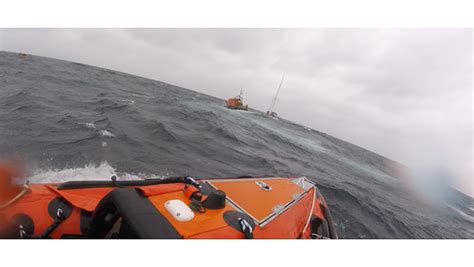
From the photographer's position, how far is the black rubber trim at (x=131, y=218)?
171 centimetres

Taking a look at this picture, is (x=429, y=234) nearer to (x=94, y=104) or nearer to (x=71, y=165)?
(x=71, y=165)

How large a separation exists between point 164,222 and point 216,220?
2.40 ft

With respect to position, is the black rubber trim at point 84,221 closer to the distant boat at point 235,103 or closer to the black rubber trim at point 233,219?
the black rubber trim at point 233,219

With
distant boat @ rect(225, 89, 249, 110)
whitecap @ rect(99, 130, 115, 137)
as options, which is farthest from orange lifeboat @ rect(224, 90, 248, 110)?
whitecap @ rect(99, 130, 115, 137)

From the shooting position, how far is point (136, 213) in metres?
1.83

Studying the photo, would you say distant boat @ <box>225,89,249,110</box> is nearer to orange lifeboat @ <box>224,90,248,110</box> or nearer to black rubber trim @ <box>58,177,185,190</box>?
orange lifeboat @ <box>224,90,248,110</box>

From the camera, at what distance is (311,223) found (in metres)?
4.21

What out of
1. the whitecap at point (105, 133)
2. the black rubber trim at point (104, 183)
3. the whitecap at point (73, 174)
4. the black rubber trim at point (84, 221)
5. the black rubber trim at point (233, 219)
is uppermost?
the black rubber trim at point (233, 219)

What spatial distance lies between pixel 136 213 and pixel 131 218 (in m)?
0.07

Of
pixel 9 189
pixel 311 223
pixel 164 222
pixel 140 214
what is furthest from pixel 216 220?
pixel 311 223

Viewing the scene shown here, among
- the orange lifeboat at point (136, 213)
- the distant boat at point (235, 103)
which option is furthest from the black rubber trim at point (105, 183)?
the distant boat at point (235, 103)

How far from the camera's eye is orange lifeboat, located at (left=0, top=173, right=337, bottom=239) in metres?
1.90

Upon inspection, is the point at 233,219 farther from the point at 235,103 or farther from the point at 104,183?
the point at 235,103

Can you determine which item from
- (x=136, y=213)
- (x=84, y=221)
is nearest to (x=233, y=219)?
(x=136, y=213)
